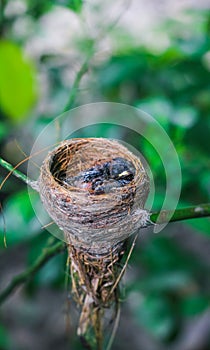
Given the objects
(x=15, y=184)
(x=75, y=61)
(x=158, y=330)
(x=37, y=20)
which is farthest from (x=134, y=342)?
(x=37, y=20)

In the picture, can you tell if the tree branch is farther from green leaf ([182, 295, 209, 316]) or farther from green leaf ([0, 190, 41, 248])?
green leaf ([182, 295, 209, 316])

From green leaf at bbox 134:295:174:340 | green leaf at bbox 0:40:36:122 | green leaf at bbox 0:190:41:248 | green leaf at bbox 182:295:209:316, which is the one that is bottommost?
green leaf at bbox 134:295:174:340

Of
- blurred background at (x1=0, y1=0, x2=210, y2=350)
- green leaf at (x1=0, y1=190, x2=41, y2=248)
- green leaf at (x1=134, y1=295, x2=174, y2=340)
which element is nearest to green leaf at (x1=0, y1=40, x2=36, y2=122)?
blurred background at (x1=0, y1=0, x2=210, y2=350)

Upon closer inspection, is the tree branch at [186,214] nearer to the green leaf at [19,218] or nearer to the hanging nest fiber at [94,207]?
the hanging nest fiber at [94,207]

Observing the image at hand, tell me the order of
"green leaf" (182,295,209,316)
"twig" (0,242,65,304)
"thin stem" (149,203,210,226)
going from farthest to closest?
"green leaf" (182,295,209,316) → "twig" (0,242,65,304) → "thin stem" (149,203,210,226)

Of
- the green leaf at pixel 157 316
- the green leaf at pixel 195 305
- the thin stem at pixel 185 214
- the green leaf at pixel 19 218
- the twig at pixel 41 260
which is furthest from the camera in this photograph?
the green leaf at pixel 157 316

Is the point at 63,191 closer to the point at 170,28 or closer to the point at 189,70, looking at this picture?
the point at 189,70

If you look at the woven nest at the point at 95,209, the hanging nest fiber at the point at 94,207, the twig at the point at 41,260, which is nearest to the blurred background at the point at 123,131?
the twig at the point at 41,260

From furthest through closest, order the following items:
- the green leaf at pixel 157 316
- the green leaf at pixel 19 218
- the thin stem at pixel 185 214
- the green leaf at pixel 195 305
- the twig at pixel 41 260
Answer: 1. the green leaf at pixel 157 316
2. the green leaf at pixel 195 305
3. the green leaf at pixel 19 218
4. the twig at pixel 41 260
5. the thin stem at pixel 185 214
